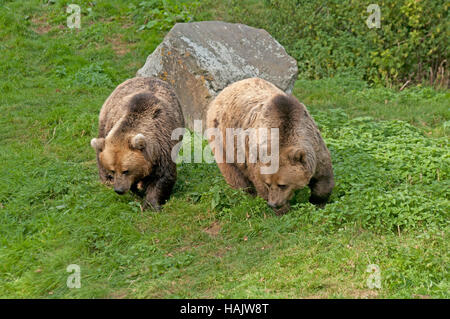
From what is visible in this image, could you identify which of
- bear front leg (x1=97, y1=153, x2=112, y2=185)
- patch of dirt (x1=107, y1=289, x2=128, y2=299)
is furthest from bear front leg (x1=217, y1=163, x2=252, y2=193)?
patch of dirt (x1=107, y1=289, x2=128, y2=299)

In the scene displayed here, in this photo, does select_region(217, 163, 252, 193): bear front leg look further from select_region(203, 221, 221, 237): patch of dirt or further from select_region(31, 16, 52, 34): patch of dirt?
select_region(31, 16, 52, 34): patch of dirt

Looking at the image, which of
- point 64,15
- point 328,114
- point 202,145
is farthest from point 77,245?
point 64,15

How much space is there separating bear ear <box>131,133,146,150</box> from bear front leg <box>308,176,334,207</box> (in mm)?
1892

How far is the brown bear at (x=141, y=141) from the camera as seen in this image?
246 inches

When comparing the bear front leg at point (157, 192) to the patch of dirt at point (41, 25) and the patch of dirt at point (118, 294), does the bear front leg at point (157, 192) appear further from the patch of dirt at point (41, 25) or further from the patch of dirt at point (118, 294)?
the patch of dirt at point (41, 25)

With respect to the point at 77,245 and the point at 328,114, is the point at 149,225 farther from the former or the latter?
the point at 328,114

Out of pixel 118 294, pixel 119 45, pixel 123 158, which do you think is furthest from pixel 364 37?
pixel 118 294

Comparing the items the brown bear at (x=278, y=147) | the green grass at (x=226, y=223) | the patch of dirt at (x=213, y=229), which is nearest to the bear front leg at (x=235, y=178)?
the brown bear at (x=278, y=147)

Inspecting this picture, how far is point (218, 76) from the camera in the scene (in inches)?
353

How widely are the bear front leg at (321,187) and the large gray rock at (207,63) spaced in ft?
10.9

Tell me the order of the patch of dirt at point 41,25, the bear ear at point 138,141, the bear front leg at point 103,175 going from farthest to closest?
the patch of dirt at point 41,25
the bear front leg at point 103,175
the bear ear at point 138,141

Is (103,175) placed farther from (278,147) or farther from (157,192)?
(278,147)

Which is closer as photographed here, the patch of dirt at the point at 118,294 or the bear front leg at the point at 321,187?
the patch of dirt at the point at 118,294

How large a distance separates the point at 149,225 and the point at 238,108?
1684 mm
